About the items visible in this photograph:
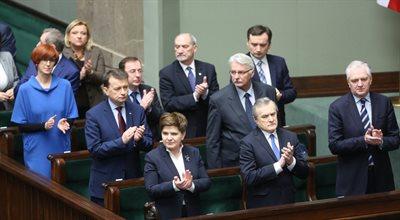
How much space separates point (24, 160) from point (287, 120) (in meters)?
2.82

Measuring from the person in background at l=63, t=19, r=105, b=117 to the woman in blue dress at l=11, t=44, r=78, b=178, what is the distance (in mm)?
837

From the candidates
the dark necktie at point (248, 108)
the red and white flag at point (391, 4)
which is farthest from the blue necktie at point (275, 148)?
the red and white flag at point (391, 4)

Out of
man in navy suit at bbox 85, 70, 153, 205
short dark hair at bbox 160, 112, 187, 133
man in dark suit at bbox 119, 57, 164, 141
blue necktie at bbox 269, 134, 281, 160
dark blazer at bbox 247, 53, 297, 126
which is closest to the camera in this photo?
short dark hair at bbox 160, 112, 187, 133

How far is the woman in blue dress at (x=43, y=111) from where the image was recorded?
8.10 meters

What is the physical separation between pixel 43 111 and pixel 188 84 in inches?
44.9

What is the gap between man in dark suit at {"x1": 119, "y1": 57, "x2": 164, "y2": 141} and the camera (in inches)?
326

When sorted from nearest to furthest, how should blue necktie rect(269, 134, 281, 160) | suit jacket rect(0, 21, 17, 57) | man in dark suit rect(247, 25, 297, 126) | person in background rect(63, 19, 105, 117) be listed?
blue necktie rect(269, 134, 281, 160)
man in dark suit rect(247, 25, 297, 126)
person in background rect(63, 19, 105, 117)
suit jacket rect(0, 21, 17, 57)

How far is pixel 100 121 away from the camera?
25.2 feet

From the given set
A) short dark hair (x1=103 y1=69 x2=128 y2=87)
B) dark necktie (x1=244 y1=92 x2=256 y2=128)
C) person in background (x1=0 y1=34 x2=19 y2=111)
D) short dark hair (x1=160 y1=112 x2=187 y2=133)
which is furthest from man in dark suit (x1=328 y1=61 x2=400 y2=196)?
person in background (x1=0 y1=34 x2=19 y2=111)

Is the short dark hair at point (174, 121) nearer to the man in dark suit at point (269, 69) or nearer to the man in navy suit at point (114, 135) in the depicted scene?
the man in navy suit at point (114, 135)

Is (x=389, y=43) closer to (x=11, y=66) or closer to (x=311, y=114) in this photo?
(x=311, y=114)

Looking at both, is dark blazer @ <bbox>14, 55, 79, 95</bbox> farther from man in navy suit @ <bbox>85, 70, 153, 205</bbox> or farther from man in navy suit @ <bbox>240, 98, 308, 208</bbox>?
man in navy suit @ <bbox>240, 98, 308, 208</bbox>

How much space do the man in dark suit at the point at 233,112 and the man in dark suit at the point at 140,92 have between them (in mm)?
561

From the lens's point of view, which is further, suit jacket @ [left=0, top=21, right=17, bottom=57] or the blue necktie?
suit jacket @ [left=0, top=21, right=17, bottom=57]
